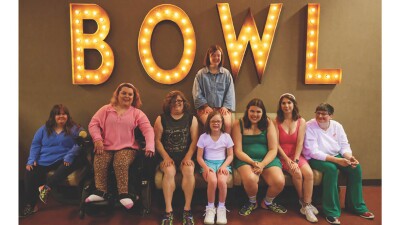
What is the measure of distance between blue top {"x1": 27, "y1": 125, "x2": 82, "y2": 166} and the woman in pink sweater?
324 mm

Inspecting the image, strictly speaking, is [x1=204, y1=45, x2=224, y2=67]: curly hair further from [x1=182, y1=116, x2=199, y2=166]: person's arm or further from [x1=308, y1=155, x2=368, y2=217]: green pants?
[x1=308, y1=155, x2=368, y2=217]: green pants

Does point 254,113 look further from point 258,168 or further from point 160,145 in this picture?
point 160,145

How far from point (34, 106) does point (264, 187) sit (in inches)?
121

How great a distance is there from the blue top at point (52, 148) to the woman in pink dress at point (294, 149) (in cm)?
222

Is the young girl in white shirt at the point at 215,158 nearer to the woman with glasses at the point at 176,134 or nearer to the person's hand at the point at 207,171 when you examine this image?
the person's hand at the point at 207,171

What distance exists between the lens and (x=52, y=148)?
8.64ft

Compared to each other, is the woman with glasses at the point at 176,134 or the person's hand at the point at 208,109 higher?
the person's hand at the point at 208,109

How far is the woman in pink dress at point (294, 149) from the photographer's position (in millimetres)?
2461

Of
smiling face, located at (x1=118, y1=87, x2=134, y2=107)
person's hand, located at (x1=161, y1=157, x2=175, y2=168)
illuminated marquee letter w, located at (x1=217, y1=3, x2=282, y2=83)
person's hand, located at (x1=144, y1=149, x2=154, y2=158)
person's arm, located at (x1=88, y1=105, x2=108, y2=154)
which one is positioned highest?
illuminated marquee letter w, located at (x1=217, y1=3, x2=282, y2=83)

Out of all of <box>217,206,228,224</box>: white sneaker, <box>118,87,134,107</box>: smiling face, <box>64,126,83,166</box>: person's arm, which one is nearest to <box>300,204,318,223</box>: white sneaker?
<box>217,206,228,224</box>: white sneaker

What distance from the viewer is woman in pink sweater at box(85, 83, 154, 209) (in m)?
2.33

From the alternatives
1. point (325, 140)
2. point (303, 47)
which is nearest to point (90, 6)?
point (303, 47)

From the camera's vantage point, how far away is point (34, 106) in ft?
10.4

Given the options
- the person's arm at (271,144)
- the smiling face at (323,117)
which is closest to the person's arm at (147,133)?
the person's arm at (271,144)
